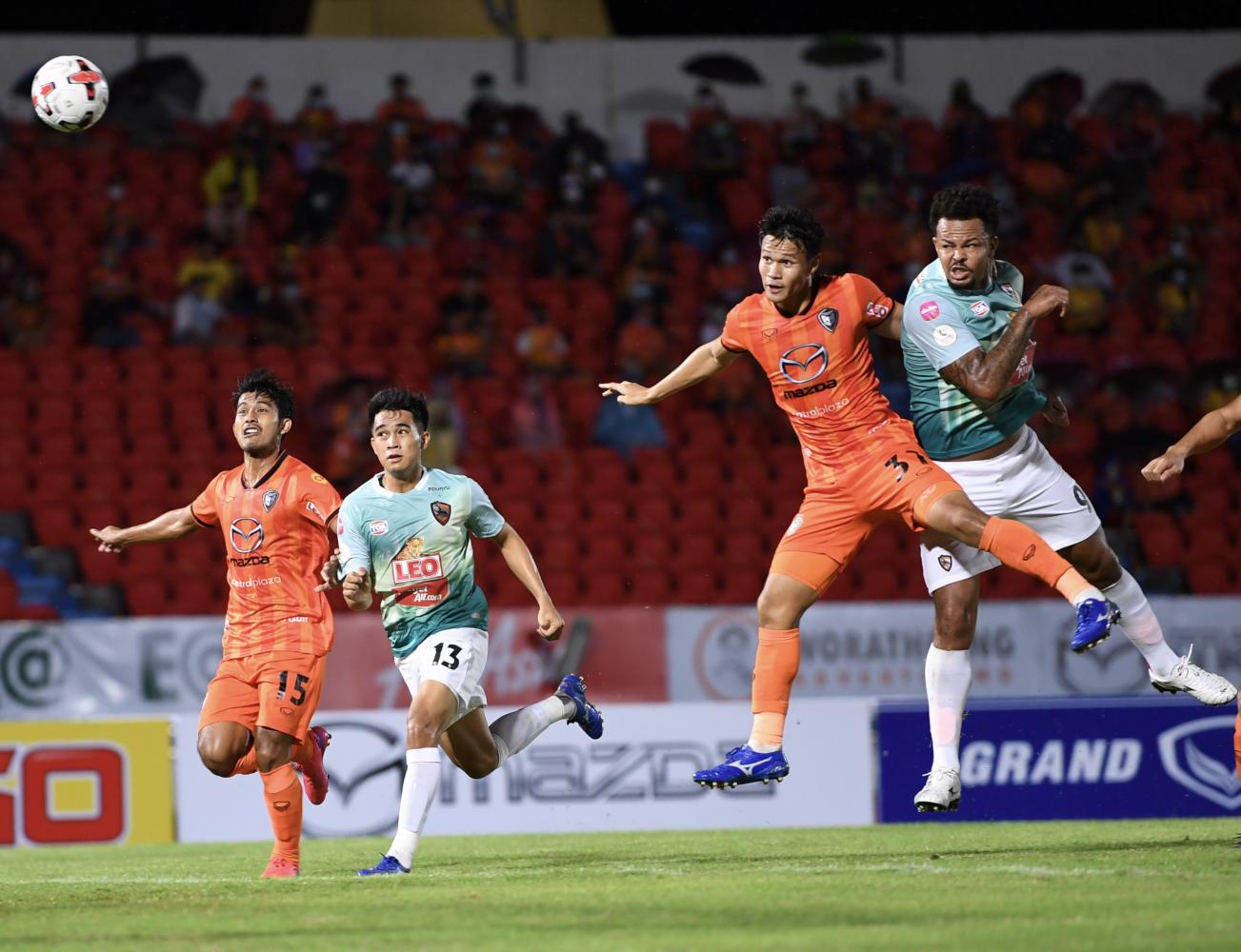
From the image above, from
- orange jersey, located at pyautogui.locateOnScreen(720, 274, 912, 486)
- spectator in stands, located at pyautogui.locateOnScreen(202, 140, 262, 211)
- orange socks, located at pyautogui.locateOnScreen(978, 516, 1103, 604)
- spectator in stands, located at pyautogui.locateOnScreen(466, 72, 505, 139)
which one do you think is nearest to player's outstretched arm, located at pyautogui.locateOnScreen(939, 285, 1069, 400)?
orange jersey, located at pyautogui.locateOnScreen(720, 274, 912, 486)

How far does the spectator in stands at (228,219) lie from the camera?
17844mm

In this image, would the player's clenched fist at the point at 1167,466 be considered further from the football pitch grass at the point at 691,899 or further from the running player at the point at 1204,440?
the football pitch grass at the point at 691,899

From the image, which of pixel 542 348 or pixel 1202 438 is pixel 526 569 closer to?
pixel 1202 438

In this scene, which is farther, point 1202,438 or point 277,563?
point 277,563

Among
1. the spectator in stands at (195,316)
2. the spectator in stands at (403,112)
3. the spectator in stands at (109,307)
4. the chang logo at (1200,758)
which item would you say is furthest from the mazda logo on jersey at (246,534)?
the spectator in stands at (403,112)

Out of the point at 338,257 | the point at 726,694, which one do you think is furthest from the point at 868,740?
the point at 338,257

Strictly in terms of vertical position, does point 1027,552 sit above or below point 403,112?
below

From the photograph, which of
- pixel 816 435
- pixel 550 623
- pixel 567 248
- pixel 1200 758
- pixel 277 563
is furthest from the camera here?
pixel 567 248

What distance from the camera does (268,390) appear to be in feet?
25.6

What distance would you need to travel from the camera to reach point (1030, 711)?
10.8 metres

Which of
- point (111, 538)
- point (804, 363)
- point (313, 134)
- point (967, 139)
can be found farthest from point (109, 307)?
point (804, 363)

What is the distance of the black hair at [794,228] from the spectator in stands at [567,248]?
10742 mm

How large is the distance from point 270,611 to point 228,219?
11.1m

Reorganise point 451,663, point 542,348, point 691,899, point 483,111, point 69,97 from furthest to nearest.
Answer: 1. point 483,111
2. point 542,348
3. point 69,97
4. point 451,663
5. point 691,899
